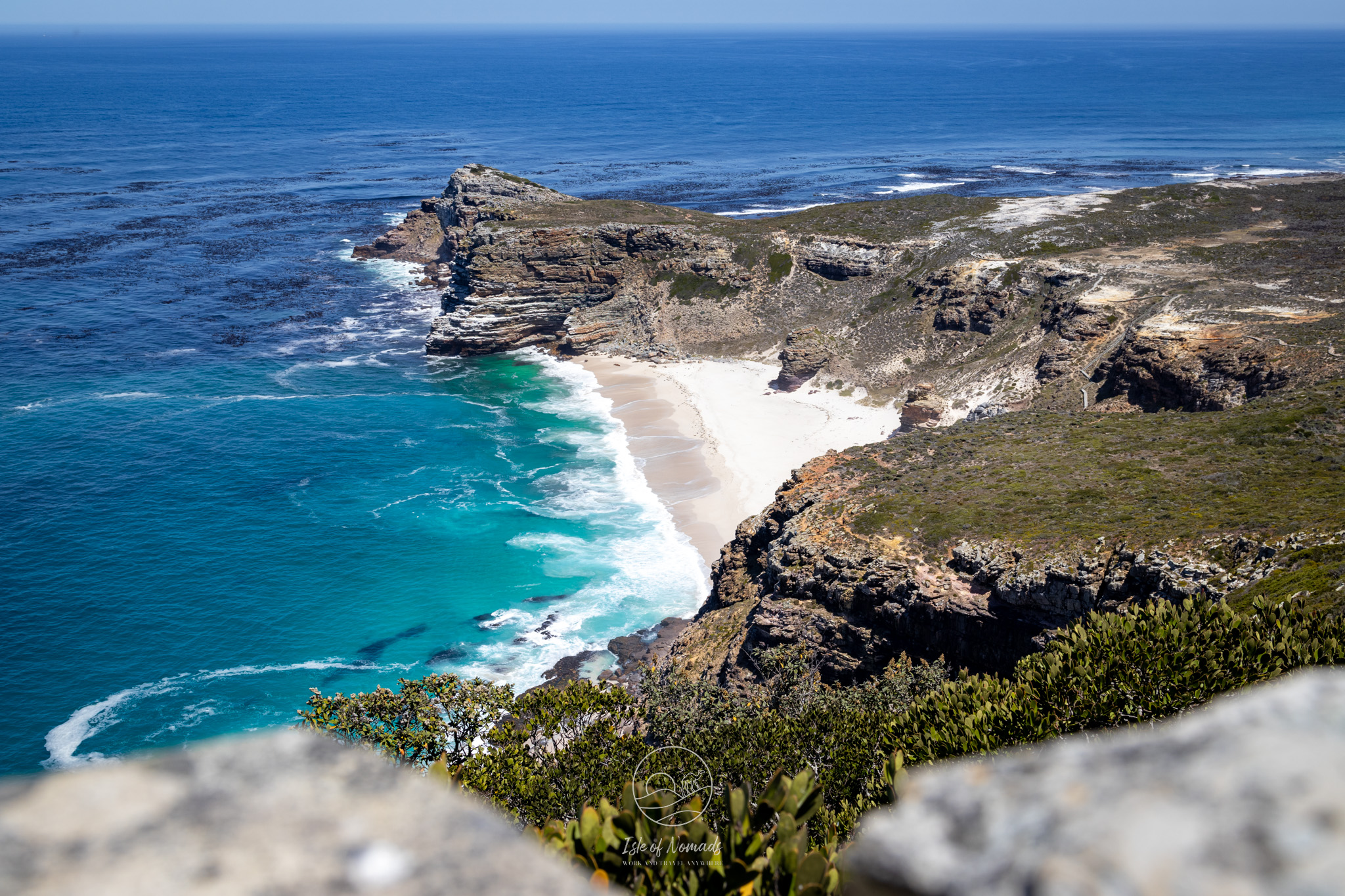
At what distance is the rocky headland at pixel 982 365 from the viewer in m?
24.5

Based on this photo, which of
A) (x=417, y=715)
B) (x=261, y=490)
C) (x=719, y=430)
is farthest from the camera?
(x=719, y=430)

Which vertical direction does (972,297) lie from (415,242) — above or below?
below

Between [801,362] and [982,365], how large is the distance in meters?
13.7

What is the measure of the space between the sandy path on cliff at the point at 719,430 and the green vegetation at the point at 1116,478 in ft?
45.2

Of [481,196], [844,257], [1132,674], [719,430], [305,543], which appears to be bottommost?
[305,543]

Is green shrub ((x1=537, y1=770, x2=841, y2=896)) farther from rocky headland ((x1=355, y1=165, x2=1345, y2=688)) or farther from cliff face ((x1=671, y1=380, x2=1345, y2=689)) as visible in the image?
rocky headland ((x1=355, y1=165, x2=1345, y2=688))

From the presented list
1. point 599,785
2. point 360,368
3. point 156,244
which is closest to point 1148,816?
point 599,785

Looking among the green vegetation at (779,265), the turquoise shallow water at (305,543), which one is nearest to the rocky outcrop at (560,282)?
the green vegetation at (779,265)

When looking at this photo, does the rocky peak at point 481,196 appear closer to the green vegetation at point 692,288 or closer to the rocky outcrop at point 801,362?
the green vegetation at point 692,288

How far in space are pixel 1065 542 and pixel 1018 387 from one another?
3208 centimetres

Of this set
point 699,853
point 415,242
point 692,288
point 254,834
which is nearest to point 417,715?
Result: point 699,853

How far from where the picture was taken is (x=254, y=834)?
248cm

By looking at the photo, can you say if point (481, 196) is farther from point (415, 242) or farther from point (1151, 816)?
point (1151, 816)

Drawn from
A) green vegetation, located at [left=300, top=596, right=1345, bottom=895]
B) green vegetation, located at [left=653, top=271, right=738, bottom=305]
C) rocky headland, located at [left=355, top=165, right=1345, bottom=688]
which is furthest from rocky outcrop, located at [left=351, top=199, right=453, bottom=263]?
green vegetation, located at [left=300, top=596, right=1345, bottom=895]
